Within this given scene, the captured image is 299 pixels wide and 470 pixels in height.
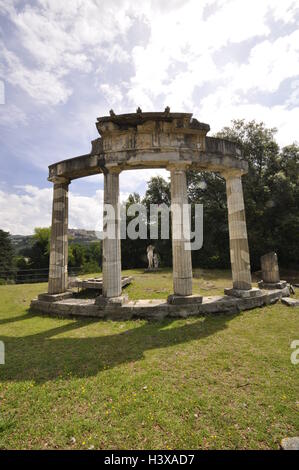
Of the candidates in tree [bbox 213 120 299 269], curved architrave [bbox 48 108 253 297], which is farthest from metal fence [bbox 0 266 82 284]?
tree [bbox 213 120 299 269]

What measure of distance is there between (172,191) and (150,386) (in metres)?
6.79

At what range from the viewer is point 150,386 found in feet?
12.8

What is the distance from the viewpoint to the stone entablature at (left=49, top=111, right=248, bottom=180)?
27.3 feet

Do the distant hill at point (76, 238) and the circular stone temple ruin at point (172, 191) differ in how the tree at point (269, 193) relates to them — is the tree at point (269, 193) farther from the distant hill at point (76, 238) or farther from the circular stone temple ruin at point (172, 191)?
the distant hill at point (76, 238)

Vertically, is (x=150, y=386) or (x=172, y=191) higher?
(x=172, y=191)

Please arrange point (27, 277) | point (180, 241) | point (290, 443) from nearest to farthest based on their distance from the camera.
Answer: point (290, 443)
point (180, 241)
point (27, 277)

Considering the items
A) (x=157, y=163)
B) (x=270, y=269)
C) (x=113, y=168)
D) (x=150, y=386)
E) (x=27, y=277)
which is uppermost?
(x=157, y=163)

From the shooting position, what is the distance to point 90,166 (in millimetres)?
8859

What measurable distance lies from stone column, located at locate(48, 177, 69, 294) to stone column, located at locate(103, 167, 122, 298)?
2502 mm

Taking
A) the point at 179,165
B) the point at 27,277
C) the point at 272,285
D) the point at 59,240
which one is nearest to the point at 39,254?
the point at 27,277

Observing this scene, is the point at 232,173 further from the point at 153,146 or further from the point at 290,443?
the point at 290,443

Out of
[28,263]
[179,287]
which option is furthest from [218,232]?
[28,263]
